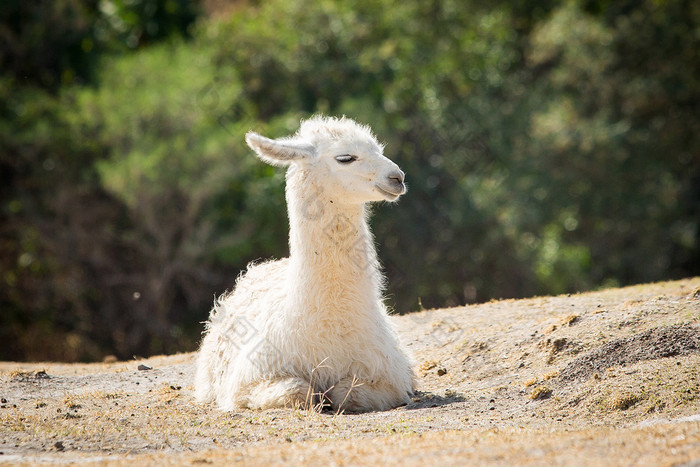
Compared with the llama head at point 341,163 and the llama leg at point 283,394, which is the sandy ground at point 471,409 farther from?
the llama head at point 341,163

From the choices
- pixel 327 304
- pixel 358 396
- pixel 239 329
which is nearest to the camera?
pixel 358 396

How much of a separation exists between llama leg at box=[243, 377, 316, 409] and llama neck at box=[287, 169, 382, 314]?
1.94ft

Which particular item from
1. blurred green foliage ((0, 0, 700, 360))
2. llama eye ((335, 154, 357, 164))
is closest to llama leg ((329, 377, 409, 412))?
llama eye ((335, 154, 357, 164))

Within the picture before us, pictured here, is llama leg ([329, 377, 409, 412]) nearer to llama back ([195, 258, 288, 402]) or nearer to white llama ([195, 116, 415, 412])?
white llama ([195, 116, 415, 412])

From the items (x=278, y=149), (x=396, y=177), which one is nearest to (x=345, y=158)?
(x=396, y=177)

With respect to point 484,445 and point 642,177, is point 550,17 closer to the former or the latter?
point 642,177

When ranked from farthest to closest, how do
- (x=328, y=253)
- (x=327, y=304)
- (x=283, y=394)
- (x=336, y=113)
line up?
(x=336, y=113), (x=328, y=253), (x=327, y=304), (x=283, y=394)

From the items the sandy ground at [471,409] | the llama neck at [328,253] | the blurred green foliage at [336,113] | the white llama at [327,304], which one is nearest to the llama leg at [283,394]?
the white llama at [327,304]

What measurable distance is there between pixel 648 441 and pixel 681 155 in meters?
19.7

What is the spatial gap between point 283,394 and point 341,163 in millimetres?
1837

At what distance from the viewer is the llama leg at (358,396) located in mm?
6492

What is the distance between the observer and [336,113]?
62.7ft

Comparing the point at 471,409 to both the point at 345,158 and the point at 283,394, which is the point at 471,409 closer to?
the point at 283,394

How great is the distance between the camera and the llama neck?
673 centimetres
